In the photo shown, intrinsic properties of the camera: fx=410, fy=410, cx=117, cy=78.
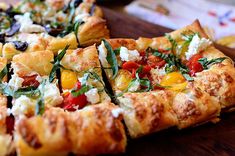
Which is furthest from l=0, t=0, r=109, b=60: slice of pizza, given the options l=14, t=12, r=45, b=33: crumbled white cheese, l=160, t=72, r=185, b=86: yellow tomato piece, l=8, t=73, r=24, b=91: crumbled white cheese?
l=160, t=72, r=185, b=86: yellow tomato piece

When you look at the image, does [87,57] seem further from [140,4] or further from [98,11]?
[140,4]

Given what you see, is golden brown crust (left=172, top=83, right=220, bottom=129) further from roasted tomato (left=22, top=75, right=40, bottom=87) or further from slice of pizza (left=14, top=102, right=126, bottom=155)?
roasted tomato (left=22, top=75, right=40, bottom=87)

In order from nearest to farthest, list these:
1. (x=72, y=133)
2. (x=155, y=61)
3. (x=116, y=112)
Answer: (x=72, y=133) → (x=116, y=112) → (x=155, y=61)

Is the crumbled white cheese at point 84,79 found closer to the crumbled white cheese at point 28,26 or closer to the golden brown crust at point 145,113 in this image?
the golden brown crust at point 145,113

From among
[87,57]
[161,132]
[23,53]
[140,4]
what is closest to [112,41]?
[87,57]

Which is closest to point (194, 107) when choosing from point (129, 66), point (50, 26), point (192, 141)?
point (192, 141)

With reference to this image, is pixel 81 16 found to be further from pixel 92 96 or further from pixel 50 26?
pixel 92 96

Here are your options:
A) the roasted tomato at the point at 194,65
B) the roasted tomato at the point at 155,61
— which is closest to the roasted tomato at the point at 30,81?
the roasted tomato at the point at 155,61
